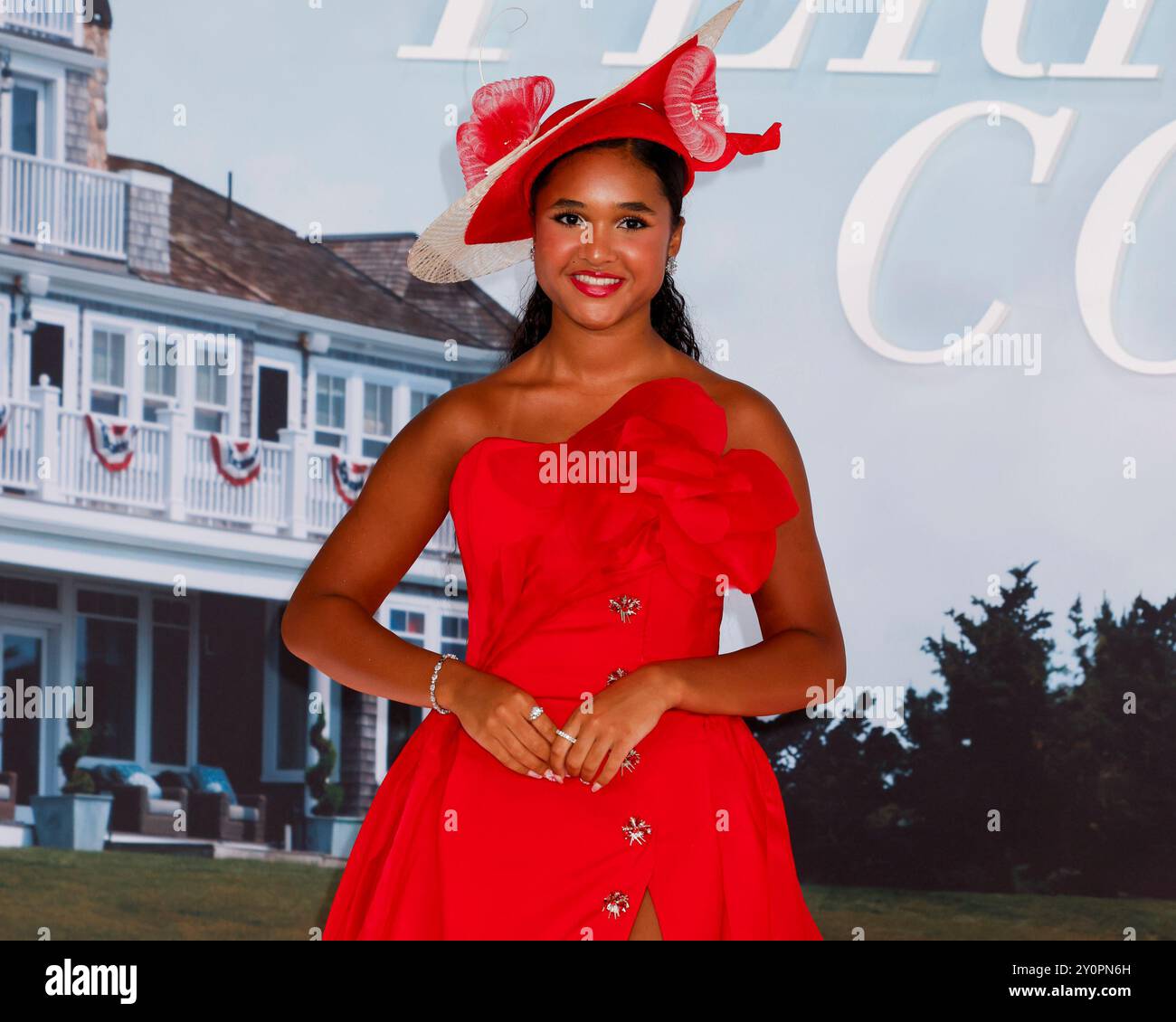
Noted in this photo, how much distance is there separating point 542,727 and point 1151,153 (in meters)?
4.45

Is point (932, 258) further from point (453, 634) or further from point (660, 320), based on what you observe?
point (660, 320)

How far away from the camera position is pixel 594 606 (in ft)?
5.42

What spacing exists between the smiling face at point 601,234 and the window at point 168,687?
222 inches

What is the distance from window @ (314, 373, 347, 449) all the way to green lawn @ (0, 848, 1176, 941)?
5.49ft

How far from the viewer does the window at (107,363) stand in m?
6.59

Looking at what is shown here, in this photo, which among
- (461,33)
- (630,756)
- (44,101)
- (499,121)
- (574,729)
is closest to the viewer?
(574,729)

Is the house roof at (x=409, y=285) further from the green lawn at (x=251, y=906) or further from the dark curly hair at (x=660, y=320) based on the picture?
the dark curly hair at (x=660, y=320)

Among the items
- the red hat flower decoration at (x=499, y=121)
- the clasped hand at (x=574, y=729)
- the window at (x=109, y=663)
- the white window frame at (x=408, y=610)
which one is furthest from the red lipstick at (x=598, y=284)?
the window at (x=109, y=663)

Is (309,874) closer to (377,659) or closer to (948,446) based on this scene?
(948,446)

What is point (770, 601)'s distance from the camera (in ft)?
5.72

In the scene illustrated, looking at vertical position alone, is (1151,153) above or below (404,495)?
above

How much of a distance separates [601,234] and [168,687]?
18.8 ft

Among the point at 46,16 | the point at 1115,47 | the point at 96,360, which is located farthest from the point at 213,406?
the point at 1115,47
